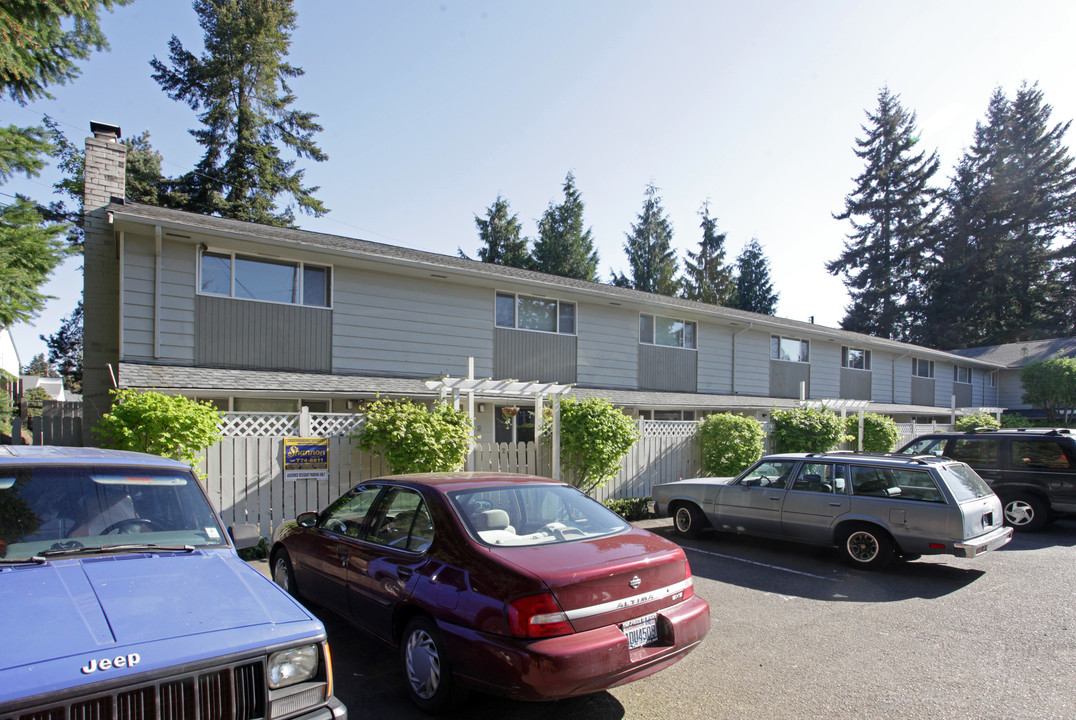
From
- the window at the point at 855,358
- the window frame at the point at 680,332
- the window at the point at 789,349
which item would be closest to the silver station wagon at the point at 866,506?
the window frame at the point at 680,332

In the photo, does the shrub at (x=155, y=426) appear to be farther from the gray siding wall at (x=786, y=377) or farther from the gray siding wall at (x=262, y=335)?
the gray siding wall at (x=786, y=377)

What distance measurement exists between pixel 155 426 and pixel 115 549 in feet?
14.8

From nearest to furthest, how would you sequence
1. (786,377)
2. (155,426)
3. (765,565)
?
(155,426) → (765,565) → (786,377)

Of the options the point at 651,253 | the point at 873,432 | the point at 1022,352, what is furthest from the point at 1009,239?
the point at 873,432

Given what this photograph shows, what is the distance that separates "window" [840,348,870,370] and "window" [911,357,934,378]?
4138 millimetres

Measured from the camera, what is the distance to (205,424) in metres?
7.54

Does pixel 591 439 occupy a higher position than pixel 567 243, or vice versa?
pixel 567 243

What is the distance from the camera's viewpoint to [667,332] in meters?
17.8

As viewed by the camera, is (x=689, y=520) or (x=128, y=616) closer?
(x=128, y=616)

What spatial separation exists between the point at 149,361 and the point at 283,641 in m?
9.48

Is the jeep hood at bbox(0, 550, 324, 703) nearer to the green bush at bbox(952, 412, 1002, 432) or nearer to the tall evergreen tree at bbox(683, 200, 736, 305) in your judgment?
the green bush at bbox(952, 412, 1002, 432)

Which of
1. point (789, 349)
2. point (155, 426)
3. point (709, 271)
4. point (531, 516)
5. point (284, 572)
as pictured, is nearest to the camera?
point (531, 516)

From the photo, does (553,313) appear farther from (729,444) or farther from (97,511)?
(97,511)

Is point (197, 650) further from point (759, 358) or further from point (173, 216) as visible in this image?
point (759, 358)
